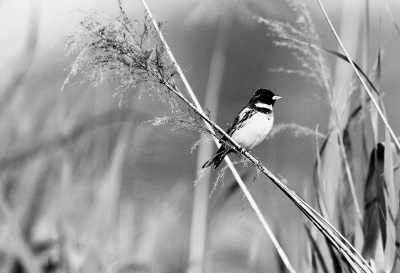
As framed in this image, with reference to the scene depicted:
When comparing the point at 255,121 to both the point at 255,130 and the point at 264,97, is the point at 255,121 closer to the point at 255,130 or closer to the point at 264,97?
the point at 255,130

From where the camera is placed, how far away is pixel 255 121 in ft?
7.57

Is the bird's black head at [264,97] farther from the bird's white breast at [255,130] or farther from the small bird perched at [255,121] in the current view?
the bird's white breast at [255,130]

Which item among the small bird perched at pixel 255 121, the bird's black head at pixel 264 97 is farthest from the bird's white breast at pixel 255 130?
the bird's black head at pixel 264 97

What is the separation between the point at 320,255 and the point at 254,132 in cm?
62

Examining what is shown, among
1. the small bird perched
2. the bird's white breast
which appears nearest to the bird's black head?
the small bird perched

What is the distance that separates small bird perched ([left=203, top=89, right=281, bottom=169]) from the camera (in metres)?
2.25

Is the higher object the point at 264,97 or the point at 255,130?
the point at 264,97

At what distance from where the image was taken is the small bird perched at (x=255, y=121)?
2250 millimetres

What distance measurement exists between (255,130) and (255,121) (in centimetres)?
6

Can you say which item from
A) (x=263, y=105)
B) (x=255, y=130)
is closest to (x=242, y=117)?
(x=263, y=105)

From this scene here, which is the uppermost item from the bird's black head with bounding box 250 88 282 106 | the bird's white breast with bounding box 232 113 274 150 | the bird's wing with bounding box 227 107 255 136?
the bird's black head with bounding box 250 88 282 106

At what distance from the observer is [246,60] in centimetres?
563

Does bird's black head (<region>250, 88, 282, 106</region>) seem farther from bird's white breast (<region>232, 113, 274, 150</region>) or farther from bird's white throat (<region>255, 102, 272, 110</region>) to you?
bird's white breast (<region>232, 113, 274, 150</region>)

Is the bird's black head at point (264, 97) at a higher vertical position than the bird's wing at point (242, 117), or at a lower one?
higher
